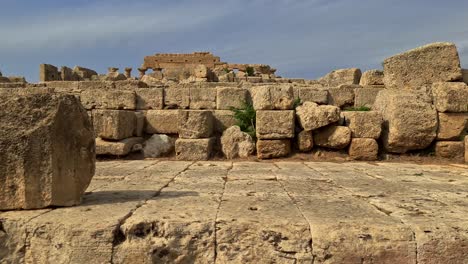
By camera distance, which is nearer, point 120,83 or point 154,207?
point 154,207

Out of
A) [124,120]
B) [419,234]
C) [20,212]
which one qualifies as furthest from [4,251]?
[124,120]

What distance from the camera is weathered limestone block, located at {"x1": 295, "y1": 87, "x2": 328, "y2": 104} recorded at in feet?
26.5

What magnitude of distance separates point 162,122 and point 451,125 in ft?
18.1

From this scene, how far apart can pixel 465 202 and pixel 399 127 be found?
3.38m

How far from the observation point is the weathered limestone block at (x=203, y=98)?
8.16 meters

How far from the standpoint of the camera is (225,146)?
7.34 m

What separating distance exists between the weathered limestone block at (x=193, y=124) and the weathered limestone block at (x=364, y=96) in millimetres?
3339

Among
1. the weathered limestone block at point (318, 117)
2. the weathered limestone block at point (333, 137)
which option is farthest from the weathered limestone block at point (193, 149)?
the weathered limestone block at point (333, 137)

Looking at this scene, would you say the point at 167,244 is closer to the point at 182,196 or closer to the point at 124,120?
the point at 182,196

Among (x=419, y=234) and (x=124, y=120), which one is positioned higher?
(x=124, y=120)

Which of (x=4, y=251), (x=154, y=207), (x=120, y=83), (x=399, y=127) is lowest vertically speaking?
(x=4, y=251)

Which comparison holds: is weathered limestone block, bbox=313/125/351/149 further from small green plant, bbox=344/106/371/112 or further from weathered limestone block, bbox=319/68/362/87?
weathered limestone block, bbox=319/68/362/87

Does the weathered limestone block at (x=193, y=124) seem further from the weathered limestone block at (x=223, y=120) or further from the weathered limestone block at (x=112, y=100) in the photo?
the weathered limestone block at (x=112, y=100)

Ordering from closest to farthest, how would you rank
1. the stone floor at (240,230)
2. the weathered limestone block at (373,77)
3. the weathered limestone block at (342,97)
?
1. the stone floor at (240,230)
2. the weathered limestone block at (342,97)
3. the weathered limestone block at (373,77)
